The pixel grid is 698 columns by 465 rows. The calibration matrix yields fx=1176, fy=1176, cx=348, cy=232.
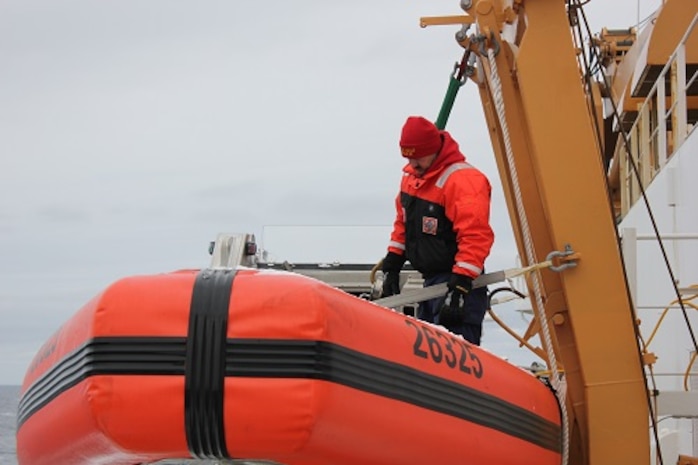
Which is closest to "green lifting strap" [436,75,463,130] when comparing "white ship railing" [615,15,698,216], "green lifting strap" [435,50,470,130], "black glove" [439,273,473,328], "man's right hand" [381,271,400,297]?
"green lifting strap" [435,50,470,130]

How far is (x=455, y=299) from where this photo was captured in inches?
210

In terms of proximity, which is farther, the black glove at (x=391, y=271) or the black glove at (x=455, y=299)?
the black glove at (x=391, y=271)

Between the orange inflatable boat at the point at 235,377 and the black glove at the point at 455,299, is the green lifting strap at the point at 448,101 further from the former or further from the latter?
the orange inflatable boat at the point at 235,377

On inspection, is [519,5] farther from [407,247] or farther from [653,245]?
[653,245]

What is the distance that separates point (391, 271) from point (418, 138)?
881mm

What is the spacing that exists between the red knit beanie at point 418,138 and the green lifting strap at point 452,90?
413 millimetres

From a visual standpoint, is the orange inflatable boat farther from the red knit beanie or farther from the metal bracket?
the red knit beanie

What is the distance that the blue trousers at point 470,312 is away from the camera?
18.4ft

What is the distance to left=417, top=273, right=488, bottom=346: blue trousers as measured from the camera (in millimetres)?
5605

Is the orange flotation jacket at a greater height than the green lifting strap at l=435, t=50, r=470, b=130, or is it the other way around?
the green lifting strap at l=435, t=50, r=470, b=130

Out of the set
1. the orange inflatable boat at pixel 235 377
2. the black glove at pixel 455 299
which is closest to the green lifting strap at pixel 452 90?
the black glove at pixel 455 299

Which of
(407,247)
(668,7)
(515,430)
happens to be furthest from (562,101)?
(668,7)

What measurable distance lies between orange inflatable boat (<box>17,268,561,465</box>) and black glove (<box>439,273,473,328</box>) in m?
1.51

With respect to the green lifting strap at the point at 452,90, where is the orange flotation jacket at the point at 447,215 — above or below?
below
